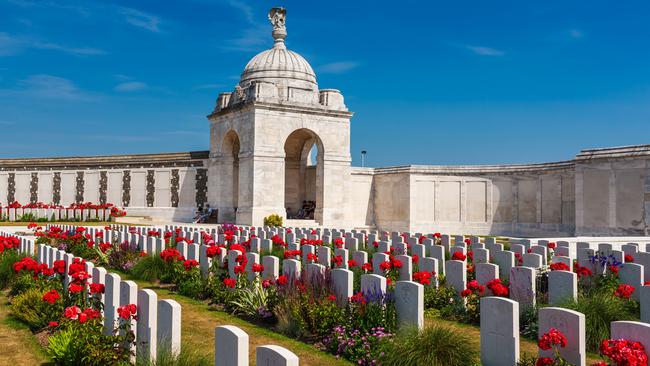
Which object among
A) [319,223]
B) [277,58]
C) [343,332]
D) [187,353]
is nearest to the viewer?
[187,353]

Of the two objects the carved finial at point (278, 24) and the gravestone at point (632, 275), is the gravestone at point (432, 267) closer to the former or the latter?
the gravestone at point (632, 275)

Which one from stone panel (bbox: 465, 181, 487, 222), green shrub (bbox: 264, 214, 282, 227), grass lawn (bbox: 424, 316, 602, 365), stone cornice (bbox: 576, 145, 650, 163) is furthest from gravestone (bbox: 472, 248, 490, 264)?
stone panel (bbox: 465, 181, 487, 222)

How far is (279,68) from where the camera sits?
33.6 m

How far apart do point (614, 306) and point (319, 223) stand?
24.1m

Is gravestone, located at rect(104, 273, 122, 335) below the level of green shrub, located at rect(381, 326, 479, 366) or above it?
above

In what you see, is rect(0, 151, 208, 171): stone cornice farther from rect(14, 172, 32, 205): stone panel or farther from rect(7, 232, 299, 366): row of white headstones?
rect(7, 232, 299, 366): row of white headstones

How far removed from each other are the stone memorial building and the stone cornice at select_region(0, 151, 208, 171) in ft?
0.24

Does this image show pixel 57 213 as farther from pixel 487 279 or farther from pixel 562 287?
pixel 562 287

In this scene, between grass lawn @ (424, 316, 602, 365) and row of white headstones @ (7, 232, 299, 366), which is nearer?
row of white headstones @ (7, 232, 299, 366)

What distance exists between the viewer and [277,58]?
34.0 meters

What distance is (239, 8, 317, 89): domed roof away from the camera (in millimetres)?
33438

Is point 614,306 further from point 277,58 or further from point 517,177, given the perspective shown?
point 277,58

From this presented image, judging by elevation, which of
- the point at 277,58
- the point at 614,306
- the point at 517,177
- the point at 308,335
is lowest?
the point at 308,335

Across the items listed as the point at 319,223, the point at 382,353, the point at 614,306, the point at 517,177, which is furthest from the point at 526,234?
the point at 382,353
